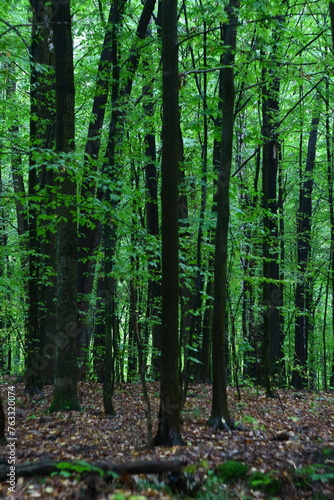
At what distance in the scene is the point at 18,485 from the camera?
160 inches

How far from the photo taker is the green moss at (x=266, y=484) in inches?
171

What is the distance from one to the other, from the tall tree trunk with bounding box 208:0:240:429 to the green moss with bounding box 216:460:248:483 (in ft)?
7.86

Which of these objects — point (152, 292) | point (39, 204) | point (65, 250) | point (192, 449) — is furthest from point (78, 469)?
point (152, 292)

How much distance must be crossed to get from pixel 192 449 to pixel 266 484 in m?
1.54

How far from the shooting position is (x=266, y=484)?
14.4 feet

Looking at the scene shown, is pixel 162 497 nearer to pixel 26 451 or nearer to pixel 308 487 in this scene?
pixel 308 487

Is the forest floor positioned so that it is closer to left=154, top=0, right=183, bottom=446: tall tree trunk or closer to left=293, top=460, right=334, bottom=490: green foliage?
left=293, top=460, right=334, bottom=490: green foliage

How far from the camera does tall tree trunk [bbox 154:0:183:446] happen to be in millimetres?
5977

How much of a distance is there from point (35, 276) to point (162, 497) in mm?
7140

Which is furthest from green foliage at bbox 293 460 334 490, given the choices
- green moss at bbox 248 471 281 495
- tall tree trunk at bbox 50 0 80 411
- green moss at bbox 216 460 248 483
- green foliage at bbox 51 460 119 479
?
tall tree trunk at bbox 50 0 80 411

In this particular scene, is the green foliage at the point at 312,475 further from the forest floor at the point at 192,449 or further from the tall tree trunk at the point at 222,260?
the tall tree trunk at the point at 222,260

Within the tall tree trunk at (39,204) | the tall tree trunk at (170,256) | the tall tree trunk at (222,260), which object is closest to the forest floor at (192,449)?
the tall tree trunk at (170,256)

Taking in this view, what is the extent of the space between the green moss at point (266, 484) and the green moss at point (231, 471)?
196mm

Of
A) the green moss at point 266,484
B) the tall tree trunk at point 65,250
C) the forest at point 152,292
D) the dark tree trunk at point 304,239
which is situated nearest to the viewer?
the green moss at point 266,484
